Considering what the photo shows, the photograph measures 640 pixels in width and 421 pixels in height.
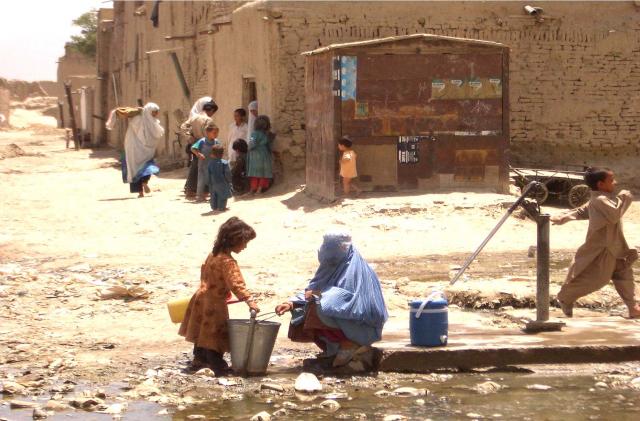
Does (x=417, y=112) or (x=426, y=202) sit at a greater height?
(x=417, y=112)

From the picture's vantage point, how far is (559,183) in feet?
51.1

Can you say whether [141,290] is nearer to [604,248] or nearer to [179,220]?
[604,248]

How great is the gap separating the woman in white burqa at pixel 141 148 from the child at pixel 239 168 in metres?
1.40

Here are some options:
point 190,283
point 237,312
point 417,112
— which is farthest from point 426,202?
point 237,312

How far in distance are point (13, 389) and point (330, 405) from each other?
5.99 ft

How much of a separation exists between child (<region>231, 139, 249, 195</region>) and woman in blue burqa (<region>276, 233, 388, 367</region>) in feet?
33.2

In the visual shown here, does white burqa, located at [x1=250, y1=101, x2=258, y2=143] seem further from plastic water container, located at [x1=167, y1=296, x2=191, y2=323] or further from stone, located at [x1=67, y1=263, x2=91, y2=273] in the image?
plastic water container, located at [x1=167, y1=296, x2=191, y2=323]

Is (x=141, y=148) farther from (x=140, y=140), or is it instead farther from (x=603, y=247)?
(x=603, y=247)

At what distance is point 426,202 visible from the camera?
14.3 m

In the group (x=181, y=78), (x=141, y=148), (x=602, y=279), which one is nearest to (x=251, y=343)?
(x=602, y=279)

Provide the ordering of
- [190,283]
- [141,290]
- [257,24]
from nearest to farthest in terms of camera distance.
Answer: [141,290] → [190,283] → [257,24]

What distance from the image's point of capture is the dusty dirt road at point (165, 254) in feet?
27.2

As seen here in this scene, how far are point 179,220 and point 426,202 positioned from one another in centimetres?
317

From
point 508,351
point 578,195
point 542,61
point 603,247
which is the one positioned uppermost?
point 542,61
